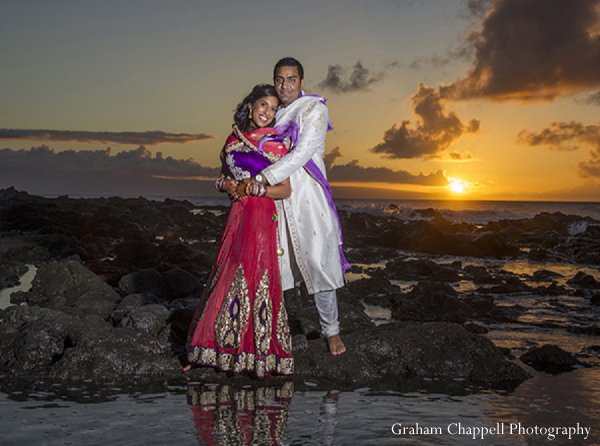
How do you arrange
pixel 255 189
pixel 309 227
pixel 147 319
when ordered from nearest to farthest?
pixel 255 189, pixel 309 227, pixel 147 319

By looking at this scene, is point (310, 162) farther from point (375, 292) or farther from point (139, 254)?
point (139, 254)

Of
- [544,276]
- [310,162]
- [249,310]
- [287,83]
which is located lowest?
[544,276]

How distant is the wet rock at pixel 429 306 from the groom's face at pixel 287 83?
525 cm

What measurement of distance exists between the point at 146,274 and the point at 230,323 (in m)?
5.74

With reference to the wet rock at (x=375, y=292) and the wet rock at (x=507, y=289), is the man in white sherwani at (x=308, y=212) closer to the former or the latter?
the wet rock at (x=375, y=292)

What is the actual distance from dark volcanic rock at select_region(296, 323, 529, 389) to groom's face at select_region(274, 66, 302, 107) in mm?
2478

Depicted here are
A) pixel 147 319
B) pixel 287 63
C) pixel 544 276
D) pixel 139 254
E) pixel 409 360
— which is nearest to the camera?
pixel 287 63

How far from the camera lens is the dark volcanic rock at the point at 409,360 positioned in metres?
5.82

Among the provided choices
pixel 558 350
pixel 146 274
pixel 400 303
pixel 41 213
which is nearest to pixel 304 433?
pixel 558 350

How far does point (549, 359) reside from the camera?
6.76 m

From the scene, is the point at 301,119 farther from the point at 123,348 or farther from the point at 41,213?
the point at 41,213

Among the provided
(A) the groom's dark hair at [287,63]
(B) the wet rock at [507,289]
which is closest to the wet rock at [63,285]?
(A) the groom's dark hair at [287,63]

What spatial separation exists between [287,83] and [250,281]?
183 centimetres

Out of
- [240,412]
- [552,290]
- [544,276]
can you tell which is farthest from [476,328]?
[544,276]
